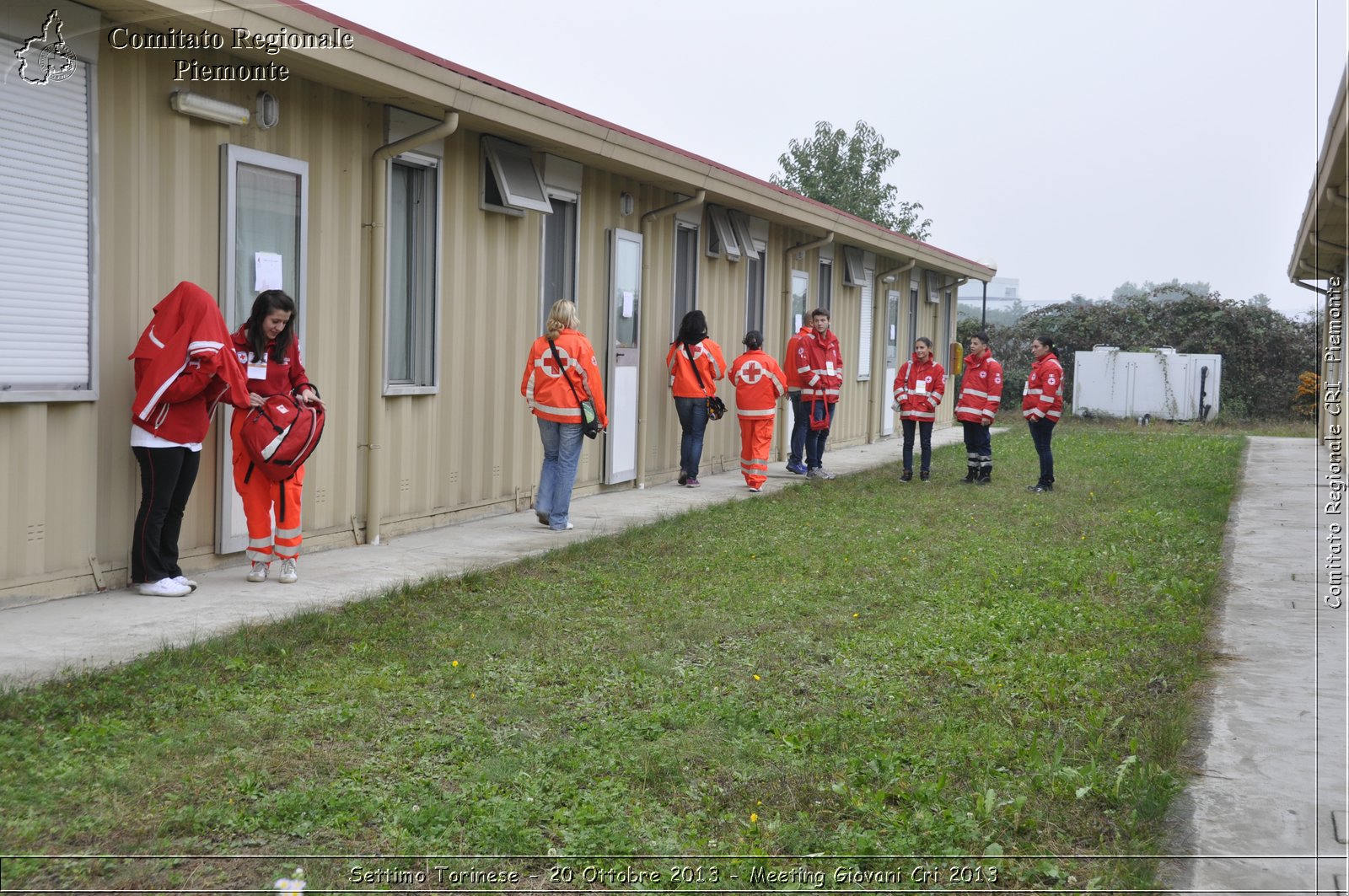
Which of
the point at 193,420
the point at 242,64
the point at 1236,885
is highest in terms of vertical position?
the point at 242,64

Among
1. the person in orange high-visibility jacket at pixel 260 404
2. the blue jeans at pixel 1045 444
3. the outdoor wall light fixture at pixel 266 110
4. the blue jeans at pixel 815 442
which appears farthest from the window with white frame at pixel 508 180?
the blue jeans at pixel 1045 444

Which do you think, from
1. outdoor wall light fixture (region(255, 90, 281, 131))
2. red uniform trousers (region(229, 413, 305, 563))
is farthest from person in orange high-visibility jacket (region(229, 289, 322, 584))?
outdoor wall light fixture (region(255, 90, 281, 131))

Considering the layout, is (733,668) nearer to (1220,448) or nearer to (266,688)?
(266,688)

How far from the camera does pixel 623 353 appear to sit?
13055mm

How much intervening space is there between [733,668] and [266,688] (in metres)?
2.12

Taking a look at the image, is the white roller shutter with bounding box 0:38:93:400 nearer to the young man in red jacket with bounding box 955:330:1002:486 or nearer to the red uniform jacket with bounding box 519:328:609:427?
the red uniform jacket with bounding box 519:328:609:427

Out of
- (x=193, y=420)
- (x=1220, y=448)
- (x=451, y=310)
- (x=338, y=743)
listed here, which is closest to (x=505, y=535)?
(x=451, y=310)

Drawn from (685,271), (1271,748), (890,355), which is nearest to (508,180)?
(685,271)

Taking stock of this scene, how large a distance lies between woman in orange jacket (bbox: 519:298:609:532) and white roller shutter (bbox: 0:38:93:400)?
3.83 metres

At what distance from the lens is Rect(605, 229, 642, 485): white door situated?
12.7 m

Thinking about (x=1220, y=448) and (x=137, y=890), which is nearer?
(x=137, y=890)

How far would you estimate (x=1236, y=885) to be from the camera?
369cm

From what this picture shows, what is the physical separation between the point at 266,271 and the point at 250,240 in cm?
22

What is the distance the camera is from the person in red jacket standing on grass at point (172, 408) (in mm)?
6875
